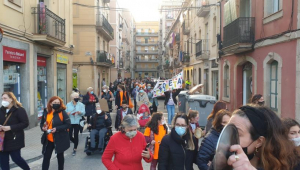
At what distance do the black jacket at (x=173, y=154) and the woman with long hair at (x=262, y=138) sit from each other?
2108mm

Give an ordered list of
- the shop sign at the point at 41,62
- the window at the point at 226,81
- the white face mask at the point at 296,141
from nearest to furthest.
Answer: the white face mask at the point at 296,141, the shop sign at the point at 41,62, the window at the point at 226,81

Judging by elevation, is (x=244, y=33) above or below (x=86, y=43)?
below

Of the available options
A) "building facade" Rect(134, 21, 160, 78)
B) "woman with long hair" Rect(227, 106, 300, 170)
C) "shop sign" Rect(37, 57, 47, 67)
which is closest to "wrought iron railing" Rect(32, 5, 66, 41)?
"shop sign" Rect(37, 57, 47, 67)

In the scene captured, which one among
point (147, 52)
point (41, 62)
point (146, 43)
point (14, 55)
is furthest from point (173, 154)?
point (146, 43)

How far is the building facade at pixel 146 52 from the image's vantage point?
8738 centimetres

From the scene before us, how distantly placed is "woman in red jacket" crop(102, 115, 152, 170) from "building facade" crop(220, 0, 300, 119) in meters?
6.72

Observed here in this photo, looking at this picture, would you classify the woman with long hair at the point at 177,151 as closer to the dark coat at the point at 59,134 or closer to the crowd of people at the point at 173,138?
the crowd of people at the point at 173,138

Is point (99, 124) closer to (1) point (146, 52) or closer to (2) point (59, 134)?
(2) point (59, 134)

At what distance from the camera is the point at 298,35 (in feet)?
27.1

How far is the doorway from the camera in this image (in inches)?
528

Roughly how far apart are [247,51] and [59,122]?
33.5 feet

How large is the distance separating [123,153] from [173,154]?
0.73 metres

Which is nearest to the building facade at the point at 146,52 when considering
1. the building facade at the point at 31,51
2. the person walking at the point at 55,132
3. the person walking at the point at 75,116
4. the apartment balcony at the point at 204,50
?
the apartment balcony at the point at 204,50

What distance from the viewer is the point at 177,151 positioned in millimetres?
3793
